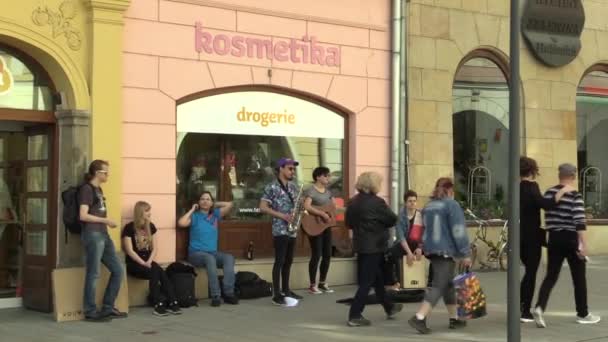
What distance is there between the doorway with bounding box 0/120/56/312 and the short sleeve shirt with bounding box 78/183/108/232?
0.96 m

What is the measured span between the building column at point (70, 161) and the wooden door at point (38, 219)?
0.22 m

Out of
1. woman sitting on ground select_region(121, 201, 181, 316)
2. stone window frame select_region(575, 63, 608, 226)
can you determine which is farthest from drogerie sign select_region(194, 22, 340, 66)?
stone window frame select_region(575, 63, 608, 226)

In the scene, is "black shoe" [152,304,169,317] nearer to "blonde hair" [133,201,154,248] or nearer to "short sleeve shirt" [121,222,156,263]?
"short sleeve shirt" [121,222,156,263]

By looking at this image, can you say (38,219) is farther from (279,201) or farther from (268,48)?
(268,48)

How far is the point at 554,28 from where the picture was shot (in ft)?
49.7

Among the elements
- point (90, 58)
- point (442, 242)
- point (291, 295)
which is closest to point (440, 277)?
point (442, 242)

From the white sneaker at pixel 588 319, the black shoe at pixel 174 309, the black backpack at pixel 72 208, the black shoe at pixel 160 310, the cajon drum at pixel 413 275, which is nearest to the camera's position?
the white sneaker at pixel 588 319

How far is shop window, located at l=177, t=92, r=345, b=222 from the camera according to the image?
37.9 feet

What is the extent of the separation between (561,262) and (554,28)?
708 centimetres

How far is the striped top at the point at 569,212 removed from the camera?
29.7 ft

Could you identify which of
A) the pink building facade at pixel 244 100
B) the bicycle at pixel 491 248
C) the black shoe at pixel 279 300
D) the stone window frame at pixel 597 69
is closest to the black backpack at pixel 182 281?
the pink building facade at pixel 244 100

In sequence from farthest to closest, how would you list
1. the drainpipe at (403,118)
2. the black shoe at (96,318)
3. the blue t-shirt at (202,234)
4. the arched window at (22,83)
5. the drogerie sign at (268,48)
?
the drainpipe at (403,118), the drogerie sign at (268,48), the blue t-shirt at (202,234), the arched window at (22,83), the black shoe at (96,318)

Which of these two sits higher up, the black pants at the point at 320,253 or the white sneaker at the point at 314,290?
the black pants at the point at 320,253

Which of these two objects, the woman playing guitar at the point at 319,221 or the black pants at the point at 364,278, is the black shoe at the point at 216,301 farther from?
the black pants at the point at 364,278
